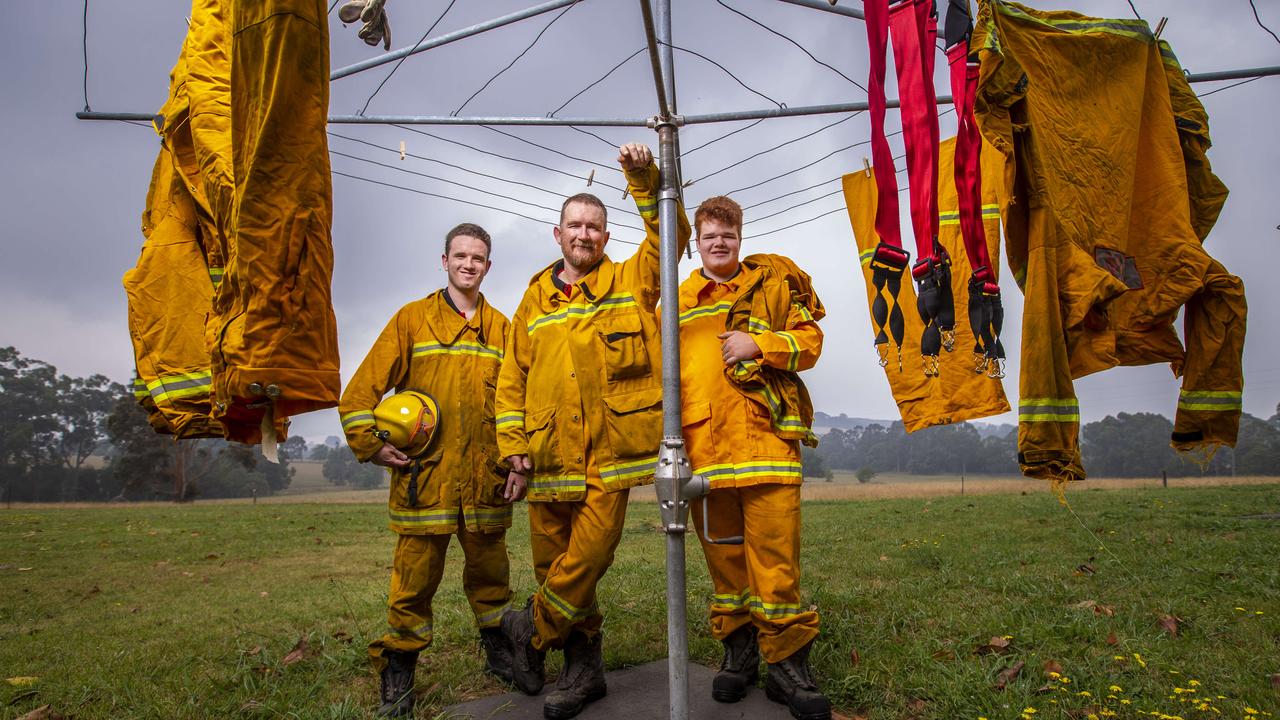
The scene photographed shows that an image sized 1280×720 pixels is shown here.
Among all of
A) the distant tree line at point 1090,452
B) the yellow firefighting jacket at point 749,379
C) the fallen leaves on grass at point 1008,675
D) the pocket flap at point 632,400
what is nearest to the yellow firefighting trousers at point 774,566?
the yellow firefighting jacket at point 749,379

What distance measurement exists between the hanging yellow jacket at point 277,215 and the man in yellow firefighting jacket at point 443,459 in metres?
1.49

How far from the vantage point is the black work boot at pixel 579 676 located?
136 inches

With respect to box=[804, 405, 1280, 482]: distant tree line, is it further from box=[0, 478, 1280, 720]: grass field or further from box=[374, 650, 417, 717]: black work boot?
box=[374, 650, 417, 717]: black work boot

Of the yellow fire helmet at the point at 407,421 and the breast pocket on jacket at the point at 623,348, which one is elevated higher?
the breast pocket on jacket at the point at 623,348

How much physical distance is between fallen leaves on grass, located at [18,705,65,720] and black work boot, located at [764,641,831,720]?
3.59 metres

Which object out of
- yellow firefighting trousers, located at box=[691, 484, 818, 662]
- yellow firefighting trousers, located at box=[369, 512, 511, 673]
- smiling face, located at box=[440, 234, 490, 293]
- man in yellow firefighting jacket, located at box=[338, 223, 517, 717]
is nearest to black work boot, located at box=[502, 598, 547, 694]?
man in yellow firefighting jacket, located at box=[338, 223, 517, 717]

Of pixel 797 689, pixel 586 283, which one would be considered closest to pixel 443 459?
pixel 586 283

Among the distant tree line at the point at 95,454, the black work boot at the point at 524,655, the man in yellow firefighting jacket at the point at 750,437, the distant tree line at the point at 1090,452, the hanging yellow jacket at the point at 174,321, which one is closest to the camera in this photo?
the hanging yellow jacket at the point at 174,321

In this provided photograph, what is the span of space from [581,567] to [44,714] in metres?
2.83

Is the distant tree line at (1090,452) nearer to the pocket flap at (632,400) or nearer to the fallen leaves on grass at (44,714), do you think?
the pocket flap at (632,400)

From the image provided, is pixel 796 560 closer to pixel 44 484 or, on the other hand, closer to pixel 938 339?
pixel 938 339

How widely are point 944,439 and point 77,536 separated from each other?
104 meters

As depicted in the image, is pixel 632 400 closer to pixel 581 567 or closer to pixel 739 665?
pixel 581 567

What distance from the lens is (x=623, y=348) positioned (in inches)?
140
